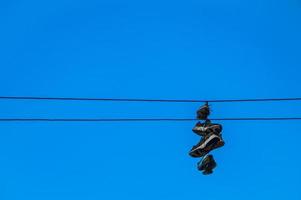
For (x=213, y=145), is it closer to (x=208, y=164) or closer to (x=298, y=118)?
(x=208, y=164)

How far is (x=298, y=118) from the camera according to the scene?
17.8 metres

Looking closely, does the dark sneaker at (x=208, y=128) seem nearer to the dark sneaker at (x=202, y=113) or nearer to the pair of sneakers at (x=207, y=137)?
the pair of sneakers at (x=207, y=137)

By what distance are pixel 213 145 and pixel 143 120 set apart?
1.16 metres

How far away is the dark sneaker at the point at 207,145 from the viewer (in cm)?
1777

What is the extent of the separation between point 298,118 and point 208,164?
1.57 meters

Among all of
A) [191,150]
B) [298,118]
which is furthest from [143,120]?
[298,118]

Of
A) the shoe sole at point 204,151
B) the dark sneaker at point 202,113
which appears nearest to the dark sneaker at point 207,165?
the shoe sole at point 204,151

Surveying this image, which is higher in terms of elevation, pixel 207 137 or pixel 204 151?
pixel 207 137

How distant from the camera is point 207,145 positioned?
1778 cm

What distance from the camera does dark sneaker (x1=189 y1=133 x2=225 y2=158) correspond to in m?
17.8

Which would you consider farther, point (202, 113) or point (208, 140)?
point (202, 113)

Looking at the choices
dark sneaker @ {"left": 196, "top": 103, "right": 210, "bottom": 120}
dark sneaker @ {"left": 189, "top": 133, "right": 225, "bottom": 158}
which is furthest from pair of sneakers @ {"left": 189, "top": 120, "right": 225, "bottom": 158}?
dark sneaker @ {"left": 196, "top": 103, "right": 210, "bottom": 120}

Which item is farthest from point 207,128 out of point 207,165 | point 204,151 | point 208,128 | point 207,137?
point 207,165

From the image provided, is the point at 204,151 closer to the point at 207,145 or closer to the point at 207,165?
the point at 207,145
